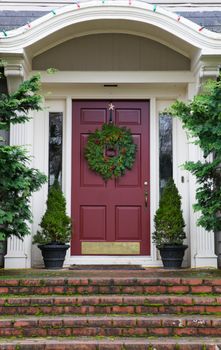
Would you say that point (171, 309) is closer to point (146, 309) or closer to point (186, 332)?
point (146, 309)

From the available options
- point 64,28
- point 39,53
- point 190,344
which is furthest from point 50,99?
point 190,344

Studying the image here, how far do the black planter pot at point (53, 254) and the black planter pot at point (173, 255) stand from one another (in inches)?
43.0

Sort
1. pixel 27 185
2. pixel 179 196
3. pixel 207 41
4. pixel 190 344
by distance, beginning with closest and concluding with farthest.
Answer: pixel 190 344 → pixel 27 185 → pixel 207 41 → pixel 179 196

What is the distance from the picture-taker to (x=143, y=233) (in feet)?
19.8

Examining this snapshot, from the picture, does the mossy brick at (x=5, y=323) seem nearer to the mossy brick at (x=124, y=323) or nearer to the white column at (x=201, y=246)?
the mossy brick at (x=124, y=323)

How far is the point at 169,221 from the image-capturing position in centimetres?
569

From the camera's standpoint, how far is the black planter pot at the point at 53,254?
5.60 meters

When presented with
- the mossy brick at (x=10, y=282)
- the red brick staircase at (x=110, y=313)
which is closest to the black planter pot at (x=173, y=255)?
the red brick staircase at (x=110, y=313)

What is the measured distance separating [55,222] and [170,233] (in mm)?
1284

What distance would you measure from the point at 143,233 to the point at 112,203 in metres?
0.51

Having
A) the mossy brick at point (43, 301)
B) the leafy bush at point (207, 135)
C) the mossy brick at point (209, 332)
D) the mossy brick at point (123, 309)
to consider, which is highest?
the leafy bush at point (207, 135)

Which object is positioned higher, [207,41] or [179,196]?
[207,41]

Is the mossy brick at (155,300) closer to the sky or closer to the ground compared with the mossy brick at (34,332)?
closer to the sky

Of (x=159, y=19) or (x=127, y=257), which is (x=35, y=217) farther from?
(x=159, y=19)
